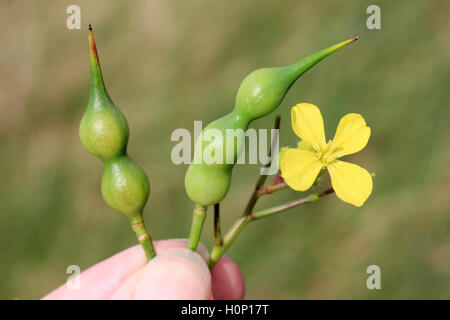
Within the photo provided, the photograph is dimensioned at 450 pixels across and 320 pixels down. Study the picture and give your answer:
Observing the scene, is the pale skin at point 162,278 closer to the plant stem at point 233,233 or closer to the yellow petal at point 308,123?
the plant stem at point 233,233

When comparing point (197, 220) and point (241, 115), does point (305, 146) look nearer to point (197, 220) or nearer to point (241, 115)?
point (241, 115)

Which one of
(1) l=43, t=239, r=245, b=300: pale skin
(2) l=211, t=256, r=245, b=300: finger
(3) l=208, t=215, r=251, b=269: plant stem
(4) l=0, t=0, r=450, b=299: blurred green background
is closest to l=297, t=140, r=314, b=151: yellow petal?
(3) l=208, t=215, r=251, b=269: plant stem

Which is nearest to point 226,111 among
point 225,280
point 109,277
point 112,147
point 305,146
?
point 225,280

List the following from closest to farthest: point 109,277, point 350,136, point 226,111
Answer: point 350,136
point 109,277
point 226,111

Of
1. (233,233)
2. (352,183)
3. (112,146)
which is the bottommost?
(233,233)

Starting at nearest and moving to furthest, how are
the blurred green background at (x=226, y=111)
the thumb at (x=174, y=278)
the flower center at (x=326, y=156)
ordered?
1. the thumb at (x=174, y=278)
2. the flower center at (x=326, y=156)
3. the blurred green background at (x=226, y=111)

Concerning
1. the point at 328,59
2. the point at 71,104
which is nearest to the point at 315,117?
the point at 328,59

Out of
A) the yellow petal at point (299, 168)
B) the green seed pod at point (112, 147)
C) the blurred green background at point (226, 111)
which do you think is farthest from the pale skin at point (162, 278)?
the blurred green background at point (226, 111)
